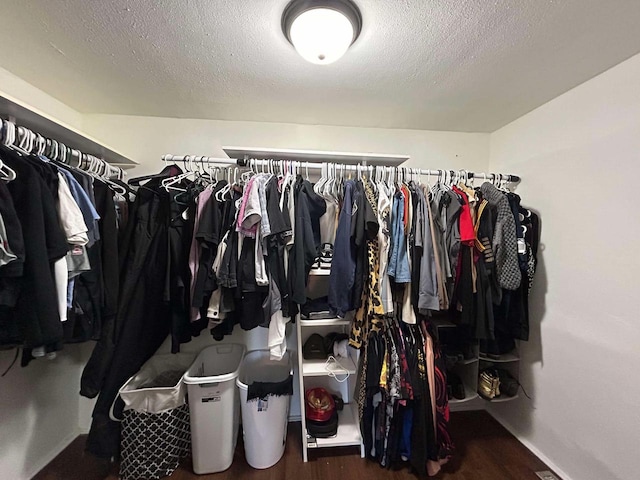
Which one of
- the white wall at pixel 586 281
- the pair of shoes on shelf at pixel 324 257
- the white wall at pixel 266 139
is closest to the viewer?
the white wall at pixel 586 281

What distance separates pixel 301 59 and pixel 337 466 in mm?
2227

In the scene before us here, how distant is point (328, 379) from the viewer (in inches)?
78.7

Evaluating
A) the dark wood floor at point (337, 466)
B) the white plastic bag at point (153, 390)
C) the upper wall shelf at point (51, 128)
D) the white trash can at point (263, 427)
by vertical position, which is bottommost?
the dark wood floor at point (337, 466)

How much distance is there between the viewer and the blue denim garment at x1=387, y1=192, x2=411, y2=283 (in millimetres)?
1415

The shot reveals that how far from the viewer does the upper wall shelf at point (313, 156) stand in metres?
1.56

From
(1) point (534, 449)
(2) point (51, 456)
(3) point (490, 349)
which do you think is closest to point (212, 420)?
(2) point (51, 456)

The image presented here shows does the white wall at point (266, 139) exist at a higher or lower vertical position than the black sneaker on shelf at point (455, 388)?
higher

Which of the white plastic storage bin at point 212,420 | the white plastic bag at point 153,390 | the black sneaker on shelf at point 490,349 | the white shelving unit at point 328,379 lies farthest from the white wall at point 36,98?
the black sneaker on shelf at point 490,349

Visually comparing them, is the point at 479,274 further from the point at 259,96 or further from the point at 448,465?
the point at 259,96

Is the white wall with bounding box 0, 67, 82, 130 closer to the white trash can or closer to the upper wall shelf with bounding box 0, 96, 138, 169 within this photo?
the upper wall shelf with bounding box 0, 96, 138, 169

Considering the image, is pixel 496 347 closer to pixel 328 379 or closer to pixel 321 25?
pixel 328 379

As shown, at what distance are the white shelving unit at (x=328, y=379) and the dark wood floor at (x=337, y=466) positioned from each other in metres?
0.08

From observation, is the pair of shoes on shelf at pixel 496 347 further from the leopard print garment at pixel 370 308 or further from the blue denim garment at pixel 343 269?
the blue denim garment at pixel 343 269

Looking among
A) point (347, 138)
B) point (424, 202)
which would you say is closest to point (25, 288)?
point (424, 202)
